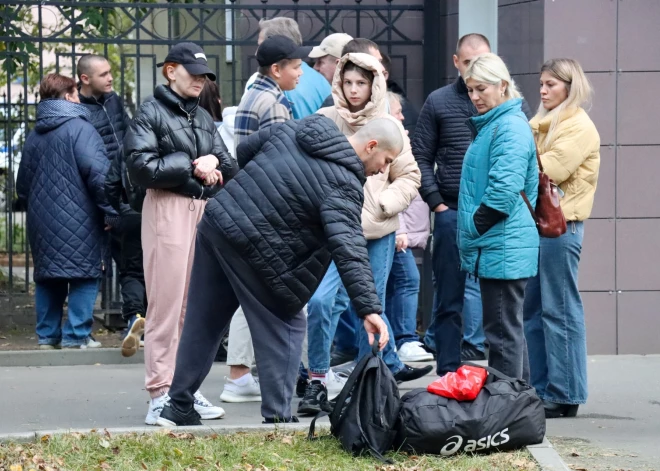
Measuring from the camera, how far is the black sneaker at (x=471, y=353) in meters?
8.57

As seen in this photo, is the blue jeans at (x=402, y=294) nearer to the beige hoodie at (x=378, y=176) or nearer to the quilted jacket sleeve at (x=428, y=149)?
the quilted jacket sleeve at (x=428, y=149)

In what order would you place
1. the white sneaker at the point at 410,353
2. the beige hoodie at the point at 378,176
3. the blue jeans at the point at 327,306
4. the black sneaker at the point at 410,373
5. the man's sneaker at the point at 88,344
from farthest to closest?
the man's sneaker at the point at 88,344 < the white sneaker at the point at 410,353 < the black sneaker at the point at 410,373 < the blue jeans at the point at 327,306 < the beige hoodie at the point at 378,176

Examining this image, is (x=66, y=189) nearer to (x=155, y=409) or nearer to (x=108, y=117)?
(x=108, y=117)

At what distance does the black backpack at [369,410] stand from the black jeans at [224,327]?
426 millimetres

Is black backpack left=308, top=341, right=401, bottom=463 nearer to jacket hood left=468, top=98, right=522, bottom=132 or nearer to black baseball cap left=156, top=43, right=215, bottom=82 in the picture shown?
jacket hood left=468, top=98, right=522, bottom=132

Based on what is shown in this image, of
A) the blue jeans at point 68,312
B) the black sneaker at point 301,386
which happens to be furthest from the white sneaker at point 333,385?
the blue jeans at point 68,312

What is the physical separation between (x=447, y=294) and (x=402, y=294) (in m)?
0.62

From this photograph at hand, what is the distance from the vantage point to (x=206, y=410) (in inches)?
258

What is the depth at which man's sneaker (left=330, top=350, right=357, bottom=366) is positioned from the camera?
8.30 m

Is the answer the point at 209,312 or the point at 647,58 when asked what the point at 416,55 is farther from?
the point at 209,312

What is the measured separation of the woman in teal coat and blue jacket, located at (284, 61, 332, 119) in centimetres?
162

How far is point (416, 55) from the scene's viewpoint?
9.82 m

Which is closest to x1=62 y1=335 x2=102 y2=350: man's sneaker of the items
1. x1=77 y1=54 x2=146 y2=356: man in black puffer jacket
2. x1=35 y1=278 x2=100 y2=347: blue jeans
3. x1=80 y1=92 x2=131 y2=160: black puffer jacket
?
x1=35 y1=278 x2=100 y2=347: blue jeans

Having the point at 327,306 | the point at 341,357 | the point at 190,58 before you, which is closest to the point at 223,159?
the point at 190,58
